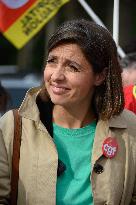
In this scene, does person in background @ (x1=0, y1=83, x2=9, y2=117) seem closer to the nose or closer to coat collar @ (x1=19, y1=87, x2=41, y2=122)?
coat collar @ (x1=19, y1=87, x2=41, y2=122)

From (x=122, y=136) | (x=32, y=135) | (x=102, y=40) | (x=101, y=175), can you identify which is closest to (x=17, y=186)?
(x=32, y=135)

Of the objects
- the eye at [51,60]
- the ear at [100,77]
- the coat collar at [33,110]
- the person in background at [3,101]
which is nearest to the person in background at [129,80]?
the coat collar at [33,110]

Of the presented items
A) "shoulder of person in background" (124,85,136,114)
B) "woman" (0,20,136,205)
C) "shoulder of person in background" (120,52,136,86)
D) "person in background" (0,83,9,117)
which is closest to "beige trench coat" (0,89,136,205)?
"woman" (0,20,136,205)

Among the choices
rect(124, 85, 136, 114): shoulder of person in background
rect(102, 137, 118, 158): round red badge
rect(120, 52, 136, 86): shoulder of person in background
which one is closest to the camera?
rect(102, 137, 118, 158): round red badge

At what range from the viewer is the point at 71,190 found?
2.56 metres

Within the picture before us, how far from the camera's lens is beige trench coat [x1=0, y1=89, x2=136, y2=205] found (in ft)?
8.30

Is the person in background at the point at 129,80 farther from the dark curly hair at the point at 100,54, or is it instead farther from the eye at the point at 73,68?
the eye at the point at 73,68

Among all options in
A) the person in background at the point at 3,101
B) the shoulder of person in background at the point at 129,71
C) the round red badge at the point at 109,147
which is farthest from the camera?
the person in background at the point at 3,101

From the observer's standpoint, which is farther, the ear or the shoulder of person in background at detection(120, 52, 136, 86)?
the shoulder of person in background at detection(120, 52, 136, 86)

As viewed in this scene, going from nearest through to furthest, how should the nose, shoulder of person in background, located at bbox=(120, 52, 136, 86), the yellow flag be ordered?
the nose
shoulder of person in background, located at bbox=(120, 52, 136, 86)
the yellow flag

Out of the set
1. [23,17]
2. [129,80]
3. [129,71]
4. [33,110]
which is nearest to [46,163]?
[33,110]

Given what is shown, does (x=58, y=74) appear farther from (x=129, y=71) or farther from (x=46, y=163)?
(x=129, y=71)

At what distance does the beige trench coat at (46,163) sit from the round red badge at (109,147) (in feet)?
0.06

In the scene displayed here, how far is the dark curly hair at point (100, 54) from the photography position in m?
2.55
